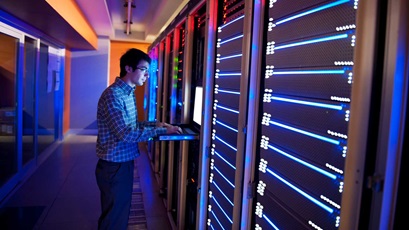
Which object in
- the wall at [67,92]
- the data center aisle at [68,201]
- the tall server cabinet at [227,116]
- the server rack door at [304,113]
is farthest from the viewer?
the wall at [67,92]

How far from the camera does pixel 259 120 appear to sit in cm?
152

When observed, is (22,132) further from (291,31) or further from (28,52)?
(291,31)

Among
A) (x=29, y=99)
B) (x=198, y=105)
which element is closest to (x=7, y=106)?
(x=29, y=99)

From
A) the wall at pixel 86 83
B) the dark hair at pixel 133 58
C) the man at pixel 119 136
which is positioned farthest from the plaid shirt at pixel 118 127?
the wall at pixel 86 83

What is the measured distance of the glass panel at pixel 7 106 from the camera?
13.8 feet

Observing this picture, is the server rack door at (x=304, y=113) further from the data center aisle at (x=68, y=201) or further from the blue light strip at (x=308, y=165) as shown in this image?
the data center aisle at (x=68, y=201)

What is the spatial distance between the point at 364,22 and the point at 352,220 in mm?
502

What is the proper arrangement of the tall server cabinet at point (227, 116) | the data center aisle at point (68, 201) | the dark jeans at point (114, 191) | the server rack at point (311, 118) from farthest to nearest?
the data center aisle at point (68, 201)
the dark jeans at point (114, 191)
the tall server cabinet at point (227, 116)
the server rack at point (311, 118)

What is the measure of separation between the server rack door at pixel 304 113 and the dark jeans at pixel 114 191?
1173mm

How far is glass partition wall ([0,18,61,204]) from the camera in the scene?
4.25m

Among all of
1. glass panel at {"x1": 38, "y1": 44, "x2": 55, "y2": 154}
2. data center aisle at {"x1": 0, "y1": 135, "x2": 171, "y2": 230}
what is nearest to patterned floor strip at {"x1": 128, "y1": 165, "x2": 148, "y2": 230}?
data center aisle at {"x1": 0, "y1": 135, "x2": 171, "y2": 230}

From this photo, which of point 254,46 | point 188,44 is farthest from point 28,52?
point 254,46

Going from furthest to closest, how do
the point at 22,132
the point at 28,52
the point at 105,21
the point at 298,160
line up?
the point at 105,21
the point at 28,52
the point at 22,132
the point at 298,160

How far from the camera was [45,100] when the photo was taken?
21.7 ft
